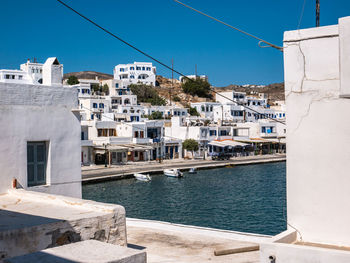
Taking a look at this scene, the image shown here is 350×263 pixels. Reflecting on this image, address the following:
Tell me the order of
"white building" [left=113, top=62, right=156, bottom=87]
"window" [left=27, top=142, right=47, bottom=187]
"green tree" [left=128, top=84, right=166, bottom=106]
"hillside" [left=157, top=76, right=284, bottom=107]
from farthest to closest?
1. "white building" [left=113, top=62, right=156, bottom=87]
2. "hillside" [left=157, top=76, right=284, bottom=107]
3. "green tree" [left=128, top=84, right=166, bottom=106]
4. "window" [left=27, top=142, right=47, bottom=187]

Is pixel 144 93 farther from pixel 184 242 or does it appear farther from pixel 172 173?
pixel 184 242

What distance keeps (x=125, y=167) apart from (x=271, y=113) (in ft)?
128

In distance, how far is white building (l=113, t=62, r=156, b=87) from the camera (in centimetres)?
10806

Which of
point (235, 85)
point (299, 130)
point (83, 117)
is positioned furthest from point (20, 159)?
point (235, 85)

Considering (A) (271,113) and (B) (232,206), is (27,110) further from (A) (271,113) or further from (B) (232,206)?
(A) (271,113)

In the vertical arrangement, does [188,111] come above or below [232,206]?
above

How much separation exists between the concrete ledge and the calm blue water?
18447mm

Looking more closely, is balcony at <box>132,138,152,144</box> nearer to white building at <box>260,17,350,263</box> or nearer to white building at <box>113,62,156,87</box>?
white building at <box>260,17,350,263</box>

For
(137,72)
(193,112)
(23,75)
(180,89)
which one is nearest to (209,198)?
(23,75)

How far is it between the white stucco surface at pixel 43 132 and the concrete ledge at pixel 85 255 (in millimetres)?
5667

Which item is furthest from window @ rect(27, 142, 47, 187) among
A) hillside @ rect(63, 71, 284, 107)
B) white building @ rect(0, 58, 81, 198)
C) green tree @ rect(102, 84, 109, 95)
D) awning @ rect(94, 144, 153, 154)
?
hillside @ rect(63, 71, 284, 107)

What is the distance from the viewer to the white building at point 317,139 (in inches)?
188

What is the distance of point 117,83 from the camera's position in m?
87.4

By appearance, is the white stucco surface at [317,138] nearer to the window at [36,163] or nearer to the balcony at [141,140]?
the window at [36,163]
